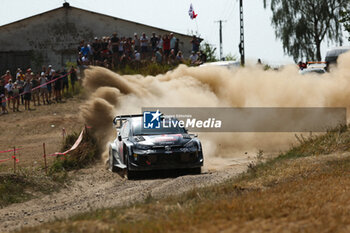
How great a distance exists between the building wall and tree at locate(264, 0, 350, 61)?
21.9m

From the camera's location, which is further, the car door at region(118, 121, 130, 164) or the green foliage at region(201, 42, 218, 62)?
the green foliage at region(201, 42, 218, 62)

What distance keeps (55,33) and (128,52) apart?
572 inches

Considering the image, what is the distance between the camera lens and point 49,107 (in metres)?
29.2

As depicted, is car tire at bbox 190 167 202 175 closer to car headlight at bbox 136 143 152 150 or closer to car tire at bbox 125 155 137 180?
car headlight at bbox 136 143 152 150

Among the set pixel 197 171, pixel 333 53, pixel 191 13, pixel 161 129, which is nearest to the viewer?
pixel 197 171

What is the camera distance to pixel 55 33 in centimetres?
4316

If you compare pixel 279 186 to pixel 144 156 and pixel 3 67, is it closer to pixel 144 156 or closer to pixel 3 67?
pixel 144 156

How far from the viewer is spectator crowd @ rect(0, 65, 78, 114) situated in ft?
92.2

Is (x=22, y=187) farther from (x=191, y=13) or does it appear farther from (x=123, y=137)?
(x=191, y=13)

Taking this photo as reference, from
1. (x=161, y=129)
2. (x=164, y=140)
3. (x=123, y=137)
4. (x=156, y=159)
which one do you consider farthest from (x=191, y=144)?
(x=123, y=137)

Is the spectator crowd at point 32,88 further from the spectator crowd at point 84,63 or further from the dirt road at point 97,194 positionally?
the dirt road at point 97,194

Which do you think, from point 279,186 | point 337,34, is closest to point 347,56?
point 279,186

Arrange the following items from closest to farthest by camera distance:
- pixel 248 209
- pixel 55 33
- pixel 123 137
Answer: pixel 248 209, pixel 123 137, pixel 55 33

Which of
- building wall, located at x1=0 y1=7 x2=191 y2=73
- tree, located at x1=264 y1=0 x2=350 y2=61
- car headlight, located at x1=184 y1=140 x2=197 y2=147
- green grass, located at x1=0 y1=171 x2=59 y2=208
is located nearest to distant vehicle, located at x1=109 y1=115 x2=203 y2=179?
car headlight, located at x1=184 y1=140 x2=197 y2=147
